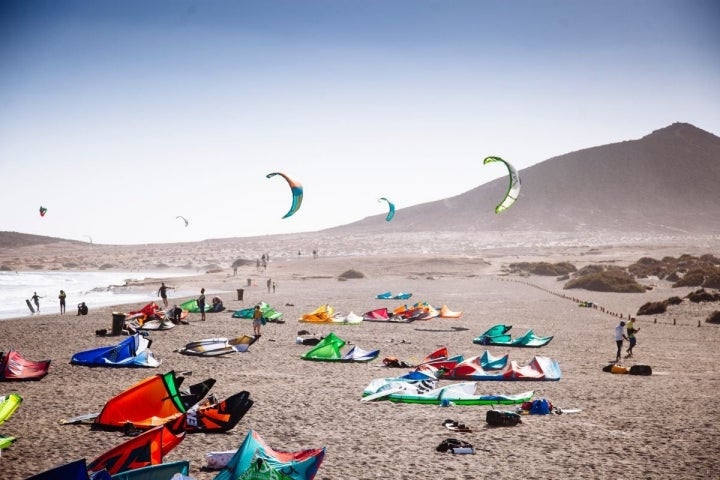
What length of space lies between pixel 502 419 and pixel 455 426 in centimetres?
65

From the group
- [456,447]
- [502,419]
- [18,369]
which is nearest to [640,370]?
[502,419]

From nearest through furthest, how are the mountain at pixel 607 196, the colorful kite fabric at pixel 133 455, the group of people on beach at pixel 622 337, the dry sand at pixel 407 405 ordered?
the colorful kite fabric at pixel 133 455
the dry sand at pixel 407 405
the group of people on beach at pixel 622 337
the mountain at pixel 607 196

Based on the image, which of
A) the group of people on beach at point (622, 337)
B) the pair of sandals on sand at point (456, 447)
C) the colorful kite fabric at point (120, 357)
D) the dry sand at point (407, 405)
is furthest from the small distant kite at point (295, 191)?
the pair of sandals on sand at point (456, 447)

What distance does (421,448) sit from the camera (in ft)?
23.3

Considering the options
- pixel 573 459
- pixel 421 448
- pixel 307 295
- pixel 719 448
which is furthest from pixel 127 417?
pixel 307 295

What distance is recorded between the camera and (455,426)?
7887 mm

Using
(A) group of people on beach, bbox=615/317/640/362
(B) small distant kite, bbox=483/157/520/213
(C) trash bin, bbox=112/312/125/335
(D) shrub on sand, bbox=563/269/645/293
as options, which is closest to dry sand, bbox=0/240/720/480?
(A) group of people on beach, bbox=615/317/640/362

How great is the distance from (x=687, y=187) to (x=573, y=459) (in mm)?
165548

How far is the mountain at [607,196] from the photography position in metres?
130

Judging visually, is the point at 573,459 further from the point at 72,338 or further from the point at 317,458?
the point at 72,338

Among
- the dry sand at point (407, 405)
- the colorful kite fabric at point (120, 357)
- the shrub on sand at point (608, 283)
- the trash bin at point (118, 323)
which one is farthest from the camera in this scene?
the shrub on sand at point (608, 283)

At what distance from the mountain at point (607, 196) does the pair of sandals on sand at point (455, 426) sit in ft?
400

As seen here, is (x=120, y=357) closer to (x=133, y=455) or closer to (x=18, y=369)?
(x=18, y=369)

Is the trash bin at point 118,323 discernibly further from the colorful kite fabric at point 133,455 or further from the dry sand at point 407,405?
the colorful kite fabric at point 133,455
